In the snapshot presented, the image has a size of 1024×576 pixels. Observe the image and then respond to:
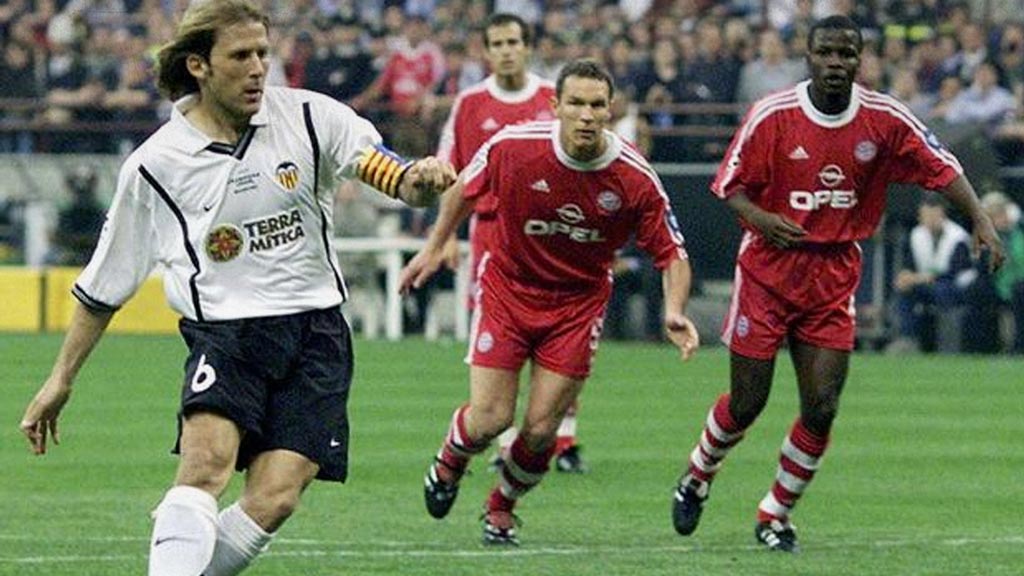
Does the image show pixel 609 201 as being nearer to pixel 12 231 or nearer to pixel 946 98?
pixel 946 98

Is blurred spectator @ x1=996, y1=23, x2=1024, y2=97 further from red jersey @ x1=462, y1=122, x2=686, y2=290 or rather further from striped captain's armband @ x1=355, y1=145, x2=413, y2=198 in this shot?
striped captain's armband @ x1=355, y1=145, x2=413, y2=198

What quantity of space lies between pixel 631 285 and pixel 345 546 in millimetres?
15464

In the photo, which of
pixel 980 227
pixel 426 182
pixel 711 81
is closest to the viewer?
pixel 426 182

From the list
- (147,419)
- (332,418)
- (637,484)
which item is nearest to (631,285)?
(147,419)

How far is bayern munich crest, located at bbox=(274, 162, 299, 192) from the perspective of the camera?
27.3 feet

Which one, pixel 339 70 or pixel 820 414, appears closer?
pixel 820 414

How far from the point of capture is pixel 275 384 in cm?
840

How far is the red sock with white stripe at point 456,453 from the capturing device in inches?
463

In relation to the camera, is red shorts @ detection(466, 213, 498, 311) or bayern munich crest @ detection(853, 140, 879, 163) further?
red shorts @ detection(466, 213, 498, 311)

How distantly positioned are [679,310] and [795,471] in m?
1.31

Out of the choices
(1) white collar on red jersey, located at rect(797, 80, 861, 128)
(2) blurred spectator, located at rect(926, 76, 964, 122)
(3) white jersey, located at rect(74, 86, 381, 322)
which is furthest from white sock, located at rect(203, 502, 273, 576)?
(2) blurred spectator, located at rect(926, 76, 964, 122)

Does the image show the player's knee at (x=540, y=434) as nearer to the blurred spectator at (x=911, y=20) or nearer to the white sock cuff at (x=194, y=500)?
the white sock cuff at (x=194, y=500)

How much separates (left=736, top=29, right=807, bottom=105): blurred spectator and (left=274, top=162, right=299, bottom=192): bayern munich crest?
1883 cm

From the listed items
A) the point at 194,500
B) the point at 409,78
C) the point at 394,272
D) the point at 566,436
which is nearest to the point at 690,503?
the point at 566,436
